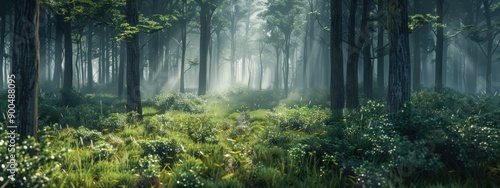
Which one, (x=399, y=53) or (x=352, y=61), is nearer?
(x=399, y=53)

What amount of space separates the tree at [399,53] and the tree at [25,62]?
831cm

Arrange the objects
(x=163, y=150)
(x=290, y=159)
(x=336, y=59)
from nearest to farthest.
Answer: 1. (x=290, y=159)
2. (x=163, y=150)
3. (x=336, y=59)

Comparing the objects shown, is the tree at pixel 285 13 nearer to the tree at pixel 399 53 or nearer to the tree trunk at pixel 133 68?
the tree trunk at pixel 133 68

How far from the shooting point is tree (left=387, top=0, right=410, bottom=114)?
8.24 meters

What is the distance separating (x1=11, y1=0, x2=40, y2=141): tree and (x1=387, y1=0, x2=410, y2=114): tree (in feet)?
27.3

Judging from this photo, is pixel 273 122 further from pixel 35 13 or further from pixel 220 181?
pixel 35 13

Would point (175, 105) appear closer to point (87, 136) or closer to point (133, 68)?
point (133, 68)

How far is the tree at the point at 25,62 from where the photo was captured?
5410 millimetres

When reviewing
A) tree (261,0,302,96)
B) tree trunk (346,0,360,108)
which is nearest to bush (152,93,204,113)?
tree trunk (346,0,360,108)

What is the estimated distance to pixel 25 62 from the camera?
5.46 meters

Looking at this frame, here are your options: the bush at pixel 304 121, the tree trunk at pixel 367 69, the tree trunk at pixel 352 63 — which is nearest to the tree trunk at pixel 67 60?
the bush at pixel 304 121

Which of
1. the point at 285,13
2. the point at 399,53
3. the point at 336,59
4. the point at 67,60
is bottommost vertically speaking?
the point at 399,53

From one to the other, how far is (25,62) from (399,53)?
8.58 meters

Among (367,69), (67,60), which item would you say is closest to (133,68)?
(67,60)
